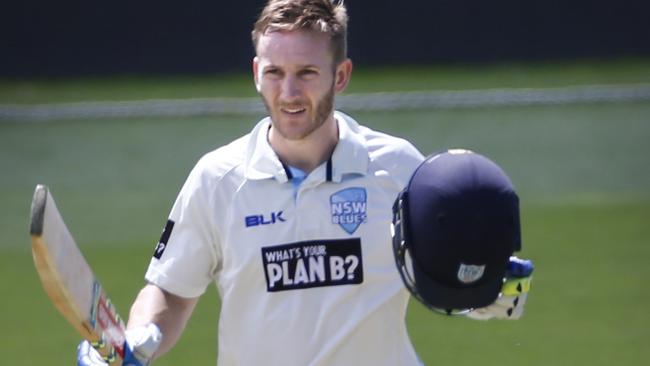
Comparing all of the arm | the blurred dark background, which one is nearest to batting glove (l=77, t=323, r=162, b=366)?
the arm

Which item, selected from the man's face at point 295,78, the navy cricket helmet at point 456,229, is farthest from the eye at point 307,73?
the navy cricket helmet at point 456,229

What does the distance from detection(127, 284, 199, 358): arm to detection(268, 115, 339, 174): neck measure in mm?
507

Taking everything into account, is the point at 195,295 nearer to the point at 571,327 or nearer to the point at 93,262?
the point at 571,327

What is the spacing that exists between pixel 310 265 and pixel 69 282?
0.85 meters

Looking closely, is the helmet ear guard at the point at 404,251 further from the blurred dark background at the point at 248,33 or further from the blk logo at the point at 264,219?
the blurred dark background at the point at 248,33

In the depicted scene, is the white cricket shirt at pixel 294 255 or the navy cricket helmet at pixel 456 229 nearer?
the navy cricket helmet at pixel 456 229

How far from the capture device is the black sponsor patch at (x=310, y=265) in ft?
12.4

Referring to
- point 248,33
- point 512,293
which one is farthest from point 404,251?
point 248,33

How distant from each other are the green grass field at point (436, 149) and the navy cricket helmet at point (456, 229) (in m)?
4.48

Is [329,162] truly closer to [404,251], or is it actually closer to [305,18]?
[305,18]

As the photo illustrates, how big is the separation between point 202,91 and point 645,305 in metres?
6.84

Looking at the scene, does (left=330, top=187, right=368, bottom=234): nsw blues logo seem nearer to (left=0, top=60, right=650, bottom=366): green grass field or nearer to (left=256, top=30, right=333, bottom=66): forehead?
(left=256, top=30, right=333, bottom=66): forehead

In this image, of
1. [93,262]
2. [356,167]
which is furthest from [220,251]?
[93,262]

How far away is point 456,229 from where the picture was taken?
9.77ft
